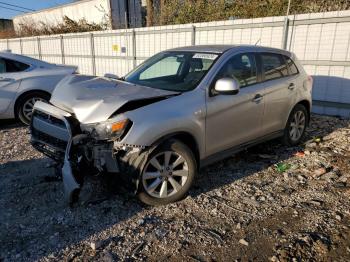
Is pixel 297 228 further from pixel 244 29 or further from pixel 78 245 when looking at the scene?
pixel 244 29

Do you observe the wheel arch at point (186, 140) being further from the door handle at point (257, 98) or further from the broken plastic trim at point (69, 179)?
the door handle at point (257, 98)

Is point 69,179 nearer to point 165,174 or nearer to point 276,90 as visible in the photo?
point 165,174

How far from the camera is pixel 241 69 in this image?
170 inches

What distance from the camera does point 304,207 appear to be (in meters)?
3.65

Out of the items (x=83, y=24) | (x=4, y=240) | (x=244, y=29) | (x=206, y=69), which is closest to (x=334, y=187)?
(x=206, y=69)

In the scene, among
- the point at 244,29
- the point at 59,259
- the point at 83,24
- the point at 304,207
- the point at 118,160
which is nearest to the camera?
the point at 59,259

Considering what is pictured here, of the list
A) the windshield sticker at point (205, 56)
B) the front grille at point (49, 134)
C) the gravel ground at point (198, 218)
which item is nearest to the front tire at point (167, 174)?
the gravel ground at point (198, 218)

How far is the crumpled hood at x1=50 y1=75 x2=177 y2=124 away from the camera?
10.9 feet

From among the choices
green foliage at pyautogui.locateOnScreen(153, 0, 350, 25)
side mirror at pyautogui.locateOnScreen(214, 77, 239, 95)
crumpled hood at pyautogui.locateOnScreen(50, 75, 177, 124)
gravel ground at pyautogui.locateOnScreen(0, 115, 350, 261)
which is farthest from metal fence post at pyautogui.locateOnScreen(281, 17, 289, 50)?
crumpled hood at pyautogui.locateOnScreen(50, 75, 177, 124)

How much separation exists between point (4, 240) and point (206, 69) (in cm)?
283

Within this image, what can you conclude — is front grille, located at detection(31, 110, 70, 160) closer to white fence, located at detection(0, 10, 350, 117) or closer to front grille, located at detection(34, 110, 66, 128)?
front grille, located at detection(34, 110, 66, 128)

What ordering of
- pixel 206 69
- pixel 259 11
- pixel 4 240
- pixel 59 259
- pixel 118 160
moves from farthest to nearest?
pixel 259 11 < pixel 206 69 < pixel 118 160 < pixel 4 240 < pixel 59 259

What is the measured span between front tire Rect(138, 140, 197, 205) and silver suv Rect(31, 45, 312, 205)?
1 centimetres

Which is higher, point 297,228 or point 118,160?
point 118,160
